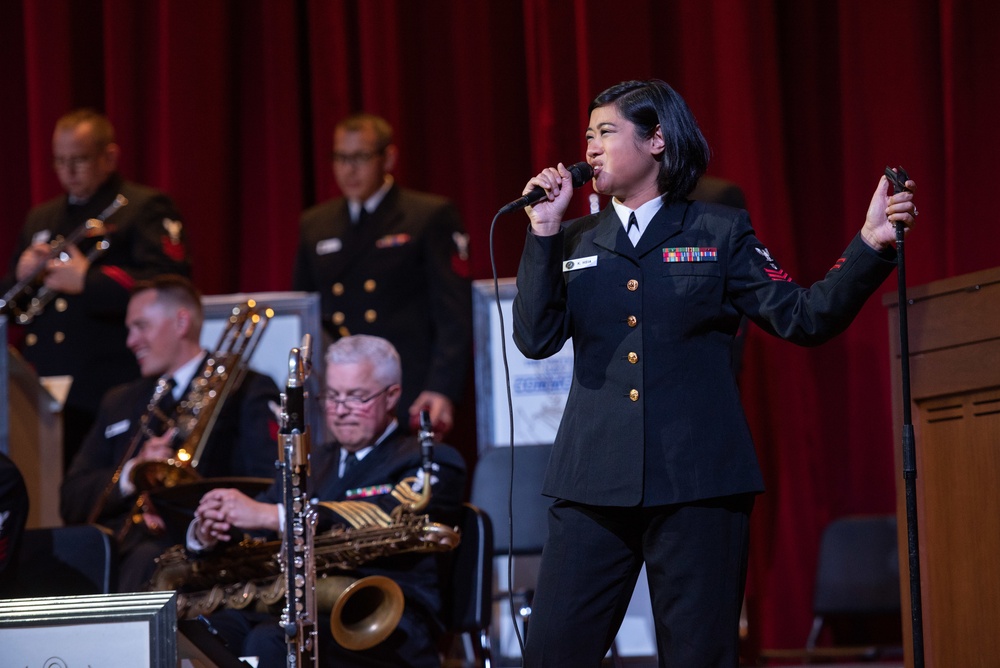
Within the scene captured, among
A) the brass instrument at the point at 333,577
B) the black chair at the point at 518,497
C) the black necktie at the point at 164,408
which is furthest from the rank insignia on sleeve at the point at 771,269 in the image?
the black necktie at the point at 164,408

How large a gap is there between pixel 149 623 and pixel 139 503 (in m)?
1.90

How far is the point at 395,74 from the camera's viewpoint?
5.84 m

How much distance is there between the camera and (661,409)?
2441mm

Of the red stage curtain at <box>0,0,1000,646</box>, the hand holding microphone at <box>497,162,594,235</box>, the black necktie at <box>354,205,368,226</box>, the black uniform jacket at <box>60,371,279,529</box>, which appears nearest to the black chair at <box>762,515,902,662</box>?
the red stage curtain at <box>0,0,1000,646</box>

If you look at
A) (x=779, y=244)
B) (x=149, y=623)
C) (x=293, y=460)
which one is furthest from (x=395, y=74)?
(x=149, y=623)

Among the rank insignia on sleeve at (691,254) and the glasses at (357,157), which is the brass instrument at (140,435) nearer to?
the glasses at (357,157)

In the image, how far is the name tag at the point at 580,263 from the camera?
2570mm

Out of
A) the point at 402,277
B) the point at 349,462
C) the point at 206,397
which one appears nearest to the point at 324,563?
the point at 349,462

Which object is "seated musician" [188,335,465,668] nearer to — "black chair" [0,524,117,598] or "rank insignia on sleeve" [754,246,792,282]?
"black chair" [0,524,117,598]

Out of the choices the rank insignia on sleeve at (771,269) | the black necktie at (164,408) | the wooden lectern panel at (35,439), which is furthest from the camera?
the wooden lectern panel at (35,439)

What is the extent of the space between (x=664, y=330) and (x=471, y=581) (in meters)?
1.44

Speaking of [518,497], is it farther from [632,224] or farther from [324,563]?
[632,224]

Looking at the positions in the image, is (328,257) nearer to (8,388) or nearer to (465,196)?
(465,196)

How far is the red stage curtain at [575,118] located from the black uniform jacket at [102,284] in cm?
62
